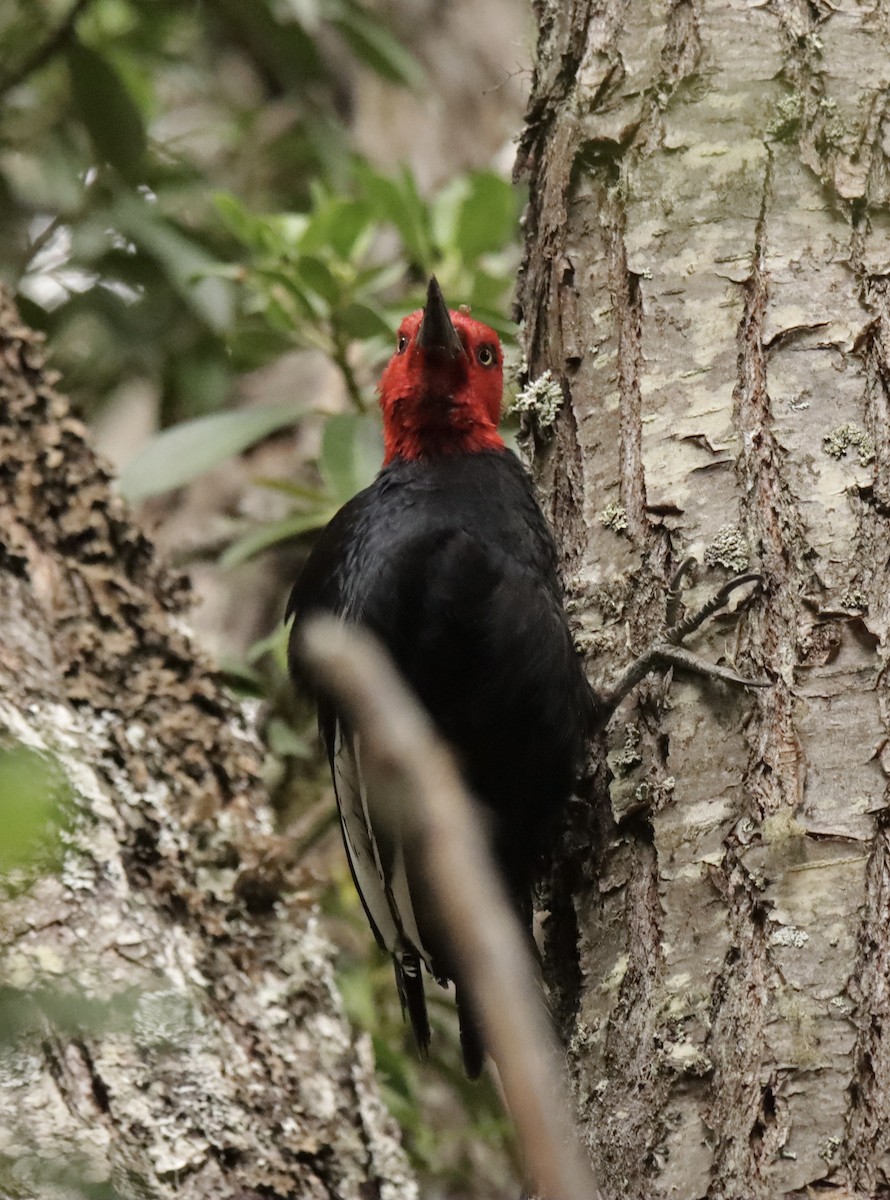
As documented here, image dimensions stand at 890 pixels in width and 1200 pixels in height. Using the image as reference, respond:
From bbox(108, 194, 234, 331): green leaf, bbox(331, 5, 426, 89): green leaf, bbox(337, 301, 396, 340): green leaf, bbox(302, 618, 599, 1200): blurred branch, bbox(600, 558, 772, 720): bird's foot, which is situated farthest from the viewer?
bbox(331, 5, 426, 89): green leaf

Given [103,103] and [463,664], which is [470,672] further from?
[103,103]

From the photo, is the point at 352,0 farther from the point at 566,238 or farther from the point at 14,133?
the point at 566,238

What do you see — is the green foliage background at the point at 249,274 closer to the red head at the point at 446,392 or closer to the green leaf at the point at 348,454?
the green leaf at the point at 348,454

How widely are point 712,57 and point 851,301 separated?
1.50 ft

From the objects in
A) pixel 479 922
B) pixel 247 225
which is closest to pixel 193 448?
pixel 247 225

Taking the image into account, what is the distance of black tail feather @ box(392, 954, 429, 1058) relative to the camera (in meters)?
2.44

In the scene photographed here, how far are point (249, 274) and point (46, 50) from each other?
806 millimetres

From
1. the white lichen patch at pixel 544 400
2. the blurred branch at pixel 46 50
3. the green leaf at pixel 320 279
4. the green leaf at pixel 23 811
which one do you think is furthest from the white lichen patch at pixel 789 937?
the blurred branch at pixel 46 50

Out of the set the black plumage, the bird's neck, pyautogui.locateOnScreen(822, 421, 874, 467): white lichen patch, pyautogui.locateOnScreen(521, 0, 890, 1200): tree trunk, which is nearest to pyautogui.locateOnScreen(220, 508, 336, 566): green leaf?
the bird's neck

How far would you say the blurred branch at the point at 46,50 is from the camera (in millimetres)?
3291

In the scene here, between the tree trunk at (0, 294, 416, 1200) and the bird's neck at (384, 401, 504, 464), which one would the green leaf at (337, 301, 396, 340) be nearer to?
the bird's neck at (384, 401, 504, 464)

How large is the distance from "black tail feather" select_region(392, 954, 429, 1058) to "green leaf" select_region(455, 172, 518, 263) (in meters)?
1.71

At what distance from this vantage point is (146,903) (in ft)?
7.25

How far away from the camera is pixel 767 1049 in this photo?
160 centimetres
